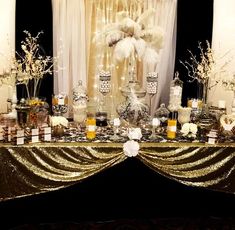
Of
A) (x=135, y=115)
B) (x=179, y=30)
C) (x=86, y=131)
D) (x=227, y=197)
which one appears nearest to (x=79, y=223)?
(x=86, y=131)

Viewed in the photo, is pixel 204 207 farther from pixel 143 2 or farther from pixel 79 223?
pixel 143 2

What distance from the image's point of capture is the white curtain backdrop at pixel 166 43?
4.13 meters

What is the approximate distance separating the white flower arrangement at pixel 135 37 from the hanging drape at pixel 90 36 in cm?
68

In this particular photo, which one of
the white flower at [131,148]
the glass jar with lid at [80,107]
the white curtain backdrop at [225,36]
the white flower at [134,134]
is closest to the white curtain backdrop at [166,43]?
the white curtain backdrop at [225,36]

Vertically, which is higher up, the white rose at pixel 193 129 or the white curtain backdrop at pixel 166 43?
the white curtain backdrop at pixel 166 43

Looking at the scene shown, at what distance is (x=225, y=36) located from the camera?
3896 millimetres

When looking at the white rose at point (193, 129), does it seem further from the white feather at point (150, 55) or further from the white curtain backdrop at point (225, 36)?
the white curtain backdrop at point (225, 36)

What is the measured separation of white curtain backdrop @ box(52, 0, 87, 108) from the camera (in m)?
4.04

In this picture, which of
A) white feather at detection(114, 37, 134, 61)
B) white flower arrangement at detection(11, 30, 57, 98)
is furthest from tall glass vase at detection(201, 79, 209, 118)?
white flower arrangement at detection(11, 30, 57, 98)

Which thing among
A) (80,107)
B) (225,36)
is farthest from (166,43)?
(80,107)

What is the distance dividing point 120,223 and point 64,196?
485 millimetres

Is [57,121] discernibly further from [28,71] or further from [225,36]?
[225,36]

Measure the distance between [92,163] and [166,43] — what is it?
5.89 ft

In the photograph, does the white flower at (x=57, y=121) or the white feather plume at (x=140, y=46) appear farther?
the white feather plume at (x=140, y=46)
